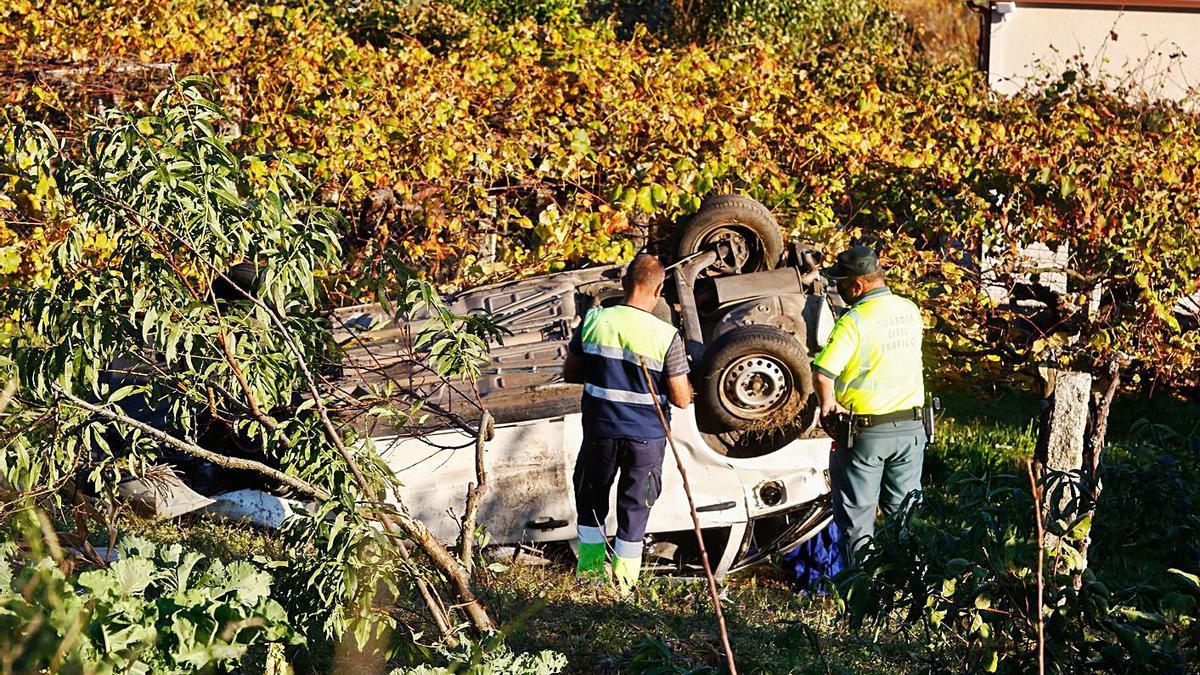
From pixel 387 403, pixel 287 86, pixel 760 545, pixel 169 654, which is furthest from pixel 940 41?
pixel 169 654

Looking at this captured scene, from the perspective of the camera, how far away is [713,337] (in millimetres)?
7105

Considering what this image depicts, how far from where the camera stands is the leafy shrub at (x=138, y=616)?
2.53 meters

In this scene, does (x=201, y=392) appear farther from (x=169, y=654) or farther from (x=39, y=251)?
(x=39, y=251)

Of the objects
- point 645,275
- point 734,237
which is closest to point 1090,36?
point 734,237

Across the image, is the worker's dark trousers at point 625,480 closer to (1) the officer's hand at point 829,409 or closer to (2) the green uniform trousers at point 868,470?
(1) the officer's hand at point 829,409

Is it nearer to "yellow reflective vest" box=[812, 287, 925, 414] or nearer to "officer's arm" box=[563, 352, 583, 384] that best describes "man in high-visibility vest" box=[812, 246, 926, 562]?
"yellow reflective vest" box=[812, 287, 925, 414]

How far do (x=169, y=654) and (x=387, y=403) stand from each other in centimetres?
146

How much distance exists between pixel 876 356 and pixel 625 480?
1339 millimetres

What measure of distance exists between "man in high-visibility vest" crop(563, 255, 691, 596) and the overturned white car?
0.86 feet

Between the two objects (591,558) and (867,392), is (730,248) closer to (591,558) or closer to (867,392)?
(867,392)

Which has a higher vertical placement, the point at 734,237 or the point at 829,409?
the point at 734,237

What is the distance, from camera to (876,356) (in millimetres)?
6035

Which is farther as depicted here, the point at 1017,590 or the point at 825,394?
the point at 825,394

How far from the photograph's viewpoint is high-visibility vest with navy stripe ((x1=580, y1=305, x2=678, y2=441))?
593 cm
